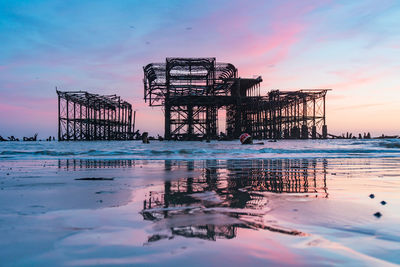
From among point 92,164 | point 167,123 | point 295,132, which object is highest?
point 167,123

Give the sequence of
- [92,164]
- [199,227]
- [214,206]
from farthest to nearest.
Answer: [92,164] < [214,206] < [199,227]

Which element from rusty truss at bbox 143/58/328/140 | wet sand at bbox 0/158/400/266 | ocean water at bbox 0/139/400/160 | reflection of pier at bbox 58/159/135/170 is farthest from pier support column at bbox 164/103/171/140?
wet sand at bbox 0/158/400/266

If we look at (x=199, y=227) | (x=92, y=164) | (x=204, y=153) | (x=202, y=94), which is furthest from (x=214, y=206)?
(x=202, y=94)

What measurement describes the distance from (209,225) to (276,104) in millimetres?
49933

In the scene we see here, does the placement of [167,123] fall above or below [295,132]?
above

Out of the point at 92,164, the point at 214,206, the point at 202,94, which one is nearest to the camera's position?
the point at 214,206

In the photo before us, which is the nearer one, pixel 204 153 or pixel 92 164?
pixel 92 164

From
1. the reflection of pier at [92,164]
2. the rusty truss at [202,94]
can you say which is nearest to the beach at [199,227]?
the reflection of pier at [92,164]

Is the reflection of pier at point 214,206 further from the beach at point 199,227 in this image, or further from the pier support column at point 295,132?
the pier support column at point 295,132

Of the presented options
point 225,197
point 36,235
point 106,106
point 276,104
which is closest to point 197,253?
point 36,235

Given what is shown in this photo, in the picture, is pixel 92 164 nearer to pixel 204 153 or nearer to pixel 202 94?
pixel 204 153

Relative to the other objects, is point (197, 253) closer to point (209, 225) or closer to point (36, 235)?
point (209, 225)

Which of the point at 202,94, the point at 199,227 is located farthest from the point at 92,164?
the point at 202,94

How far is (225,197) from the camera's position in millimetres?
3246
